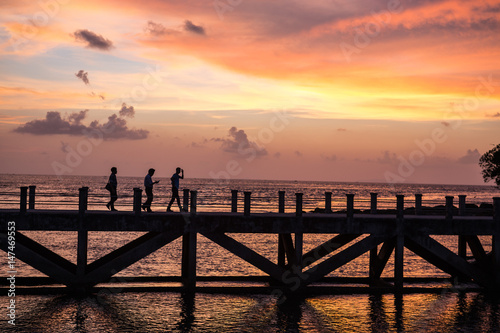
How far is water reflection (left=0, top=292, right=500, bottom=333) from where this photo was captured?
15141mm

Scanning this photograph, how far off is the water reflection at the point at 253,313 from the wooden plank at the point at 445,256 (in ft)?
2.34

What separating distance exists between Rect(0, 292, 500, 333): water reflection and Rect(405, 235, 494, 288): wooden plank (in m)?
0.71

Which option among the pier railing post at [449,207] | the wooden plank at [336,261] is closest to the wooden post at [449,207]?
the pier railing post at [449,207]

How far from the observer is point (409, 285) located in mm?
21188

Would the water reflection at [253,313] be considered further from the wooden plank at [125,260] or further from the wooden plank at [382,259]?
the wooden plank at [382,259]

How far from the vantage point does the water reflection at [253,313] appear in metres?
15.1

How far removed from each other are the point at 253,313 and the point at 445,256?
287 inches

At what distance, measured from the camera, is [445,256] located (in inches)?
731

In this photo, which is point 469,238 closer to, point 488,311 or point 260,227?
point 488,311

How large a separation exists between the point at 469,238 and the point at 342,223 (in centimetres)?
720

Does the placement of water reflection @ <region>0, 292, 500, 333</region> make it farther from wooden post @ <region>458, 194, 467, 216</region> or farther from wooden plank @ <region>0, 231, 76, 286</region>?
wooden post @ <region>458, 194, 467, 216</region>

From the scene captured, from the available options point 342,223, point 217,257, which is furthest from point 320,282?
point 217,257

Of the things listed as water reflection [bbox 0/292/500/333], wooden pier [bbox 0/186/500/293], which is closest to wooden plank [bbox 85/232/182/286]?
wooden pier [bbox 0/186/500/293]

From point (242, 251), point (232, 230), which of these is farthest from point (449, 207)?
point (232, 230)
